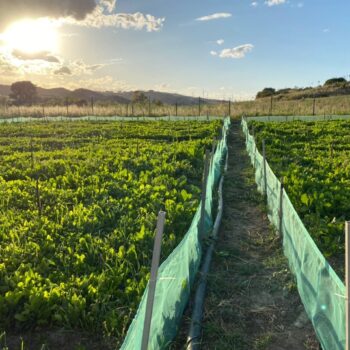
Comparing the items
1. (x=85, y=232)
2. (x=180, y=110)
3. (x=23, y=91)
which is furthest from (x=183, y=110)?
(x=23, y=91)

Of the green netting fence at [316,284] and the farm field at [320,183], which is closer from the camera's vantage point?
the green netting fence at [316,284]

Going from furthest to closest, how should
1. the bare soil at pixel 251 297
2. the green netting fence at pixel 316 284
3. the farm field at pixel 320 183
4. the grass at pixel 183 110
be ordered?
the grass at pixel 183 110 → the farm field at pixel 320 183 → the bare soil at pixel 251 297 → the green netting fence at pixel 316 284

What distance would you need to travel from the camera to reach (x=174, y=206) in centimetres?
664

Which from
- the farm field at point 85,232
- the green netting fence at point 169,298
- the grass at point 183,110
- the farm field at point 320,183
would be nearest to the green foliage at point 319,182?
the farm field at point 320,183

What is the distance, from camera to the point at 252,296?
4707mm

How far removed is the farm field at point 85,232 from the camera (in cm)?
405

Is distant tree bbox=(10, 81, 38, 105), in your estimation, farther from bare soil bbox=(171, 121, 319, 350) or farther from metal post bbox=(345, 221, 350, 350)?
metal post bbox=(345, 221, 350, 350)

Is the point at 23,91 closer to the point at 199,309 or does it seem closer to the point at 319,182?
the point at 319,182

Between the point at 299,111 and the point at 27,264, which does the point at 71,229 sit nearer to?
the point at 27,264

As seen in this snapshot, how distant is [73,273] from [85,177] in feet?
14.3

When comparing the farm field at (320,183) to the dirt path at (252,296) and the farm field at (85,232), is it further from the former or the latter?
the farm field at (85,232)

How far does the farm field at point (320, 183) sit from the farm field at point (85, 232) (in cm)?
182

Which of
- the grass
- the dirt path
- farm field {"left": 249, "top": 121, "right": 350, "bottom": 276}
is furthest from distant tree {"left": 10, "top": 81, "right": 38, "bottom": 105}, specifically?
the dirt path

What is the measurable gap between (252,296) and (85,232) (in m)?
2.55
